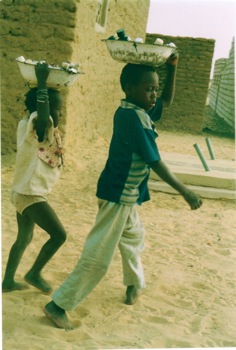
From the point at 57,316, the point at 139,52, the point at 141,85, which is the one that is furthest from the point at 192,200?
the point at 57,316

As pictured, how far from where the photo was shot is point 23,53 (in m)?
6.32

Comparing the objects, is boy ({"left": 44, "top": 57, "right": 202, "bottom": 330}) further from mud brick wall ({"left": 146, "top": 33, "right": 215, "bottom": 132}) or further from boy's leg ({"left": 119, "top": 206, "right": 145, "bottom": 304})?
mud brick wall ({"left": 146, "top": 33, "right": 215, "bottom": 132})

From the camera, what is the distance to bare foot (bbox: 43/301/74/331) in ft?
8.64

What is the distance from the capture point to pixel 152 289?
330 centimetres

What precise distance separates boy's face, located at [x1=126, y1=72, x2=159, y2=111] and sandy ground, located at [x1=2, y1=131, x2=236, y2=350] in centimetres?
127

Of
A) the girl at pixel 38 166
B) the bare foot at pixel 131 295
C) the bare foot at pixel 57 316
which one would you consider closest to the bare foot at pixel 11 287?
the girl at pixel 38 166

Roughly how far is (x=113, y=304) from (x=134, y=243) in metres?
0.44

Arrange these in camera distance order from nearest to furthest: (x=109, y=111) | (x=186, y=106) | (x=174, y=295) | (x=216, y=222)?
(x=174, y=295), (x=216, y=222), (x=109, y=111), (x=186, y=106)

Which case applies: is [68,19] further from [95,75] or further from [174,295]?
[174,295]

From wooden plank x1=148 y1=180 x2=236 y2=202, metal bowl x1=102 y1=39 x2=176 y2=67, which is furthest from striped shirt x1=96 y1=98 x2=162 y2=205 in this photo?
wooden plank x1=148 y1=180 x2=236 y2=202

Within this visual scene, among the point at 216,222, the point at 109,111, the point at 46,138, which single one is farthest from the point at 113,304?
the point at 109,111

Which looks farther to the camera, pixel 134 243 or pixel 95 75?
pixel 95 75

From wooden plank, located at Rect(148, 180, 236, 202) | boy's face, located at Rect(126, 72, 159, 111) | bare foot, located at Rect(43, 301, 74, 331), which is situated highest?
boy's face, located at Rect(126, 72, 159, 111)

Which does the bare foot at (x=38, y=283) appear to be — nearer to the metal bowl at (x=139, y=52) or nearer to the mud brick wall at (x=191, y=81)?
the metal bowl at (x=139, y=52)
